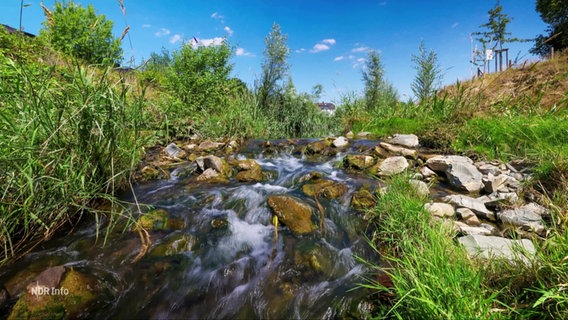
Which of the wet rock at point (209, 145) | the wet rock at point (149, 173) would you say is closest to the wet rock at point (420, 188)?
the wet rock at point (149, 173)

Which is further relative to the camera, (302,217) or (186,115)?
(186,115)

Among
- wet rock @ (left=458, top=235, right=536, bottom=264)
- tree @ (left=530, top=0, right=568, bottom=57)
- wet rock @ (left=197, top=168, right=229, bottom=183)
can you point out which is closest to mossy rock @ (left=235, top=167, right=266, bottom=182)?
wet rock @ (left=197, top=168, right=229, bottom=183)

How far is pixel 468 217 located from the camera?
7.90ft

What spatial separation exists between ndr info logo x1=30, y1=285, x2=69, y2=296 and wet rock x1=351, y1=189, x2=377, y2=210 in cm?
269

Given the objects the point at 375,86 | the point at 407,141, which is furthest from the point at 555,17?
the point at 407,141

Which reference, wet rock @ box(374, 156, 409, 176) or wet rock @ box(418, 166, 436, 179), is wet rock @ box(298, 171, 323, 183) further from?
wet rock @ box(418, 166, 436, 179)

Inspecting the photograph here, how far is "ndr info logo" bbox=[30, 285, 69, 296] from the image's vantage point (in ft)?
4.67

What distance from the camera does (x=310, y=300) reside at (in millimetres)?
1731

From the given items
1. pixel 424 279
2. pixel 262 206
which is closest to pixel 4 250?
pixel 262 206

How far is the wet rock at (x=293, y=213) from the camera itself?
2.52 meters

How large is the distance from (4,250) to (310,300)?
95.0 inches

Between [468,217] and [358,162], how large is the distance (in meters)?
2.05

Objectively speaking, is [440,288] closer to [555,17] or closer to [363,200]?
[363,200]

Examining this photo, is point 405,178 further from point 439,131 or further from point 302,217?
point 439,131
